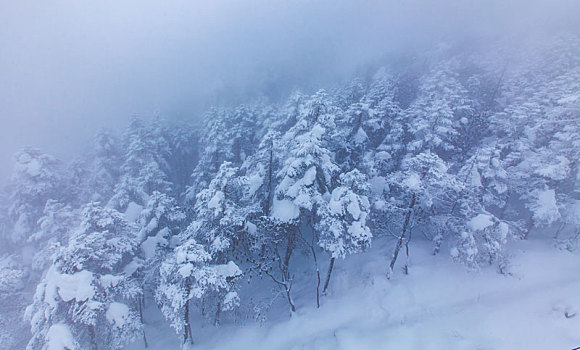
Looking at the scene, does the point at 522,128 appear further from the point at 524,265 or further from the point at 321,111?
the point at 321,111

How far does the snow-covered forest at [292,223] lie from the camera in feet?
44.7

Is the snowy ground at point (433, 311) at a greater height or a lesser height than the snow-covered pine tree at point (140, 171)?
lesser

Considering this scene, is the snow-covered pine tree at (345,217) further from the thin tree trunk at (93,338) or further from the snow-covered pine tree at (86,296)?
the thin tree trunk at (93,338)

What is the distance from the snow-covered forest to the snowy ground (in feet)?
0.78

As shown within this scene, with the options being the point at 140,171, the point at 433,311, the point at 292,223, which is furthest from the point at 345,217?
the point at 140,171

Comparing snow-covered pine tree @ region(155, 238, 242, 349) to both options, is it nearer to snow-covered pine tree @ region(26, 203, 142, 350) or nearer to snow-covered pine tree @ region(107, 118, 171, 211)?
snow-covered pine tree @ region(26, 203, 142, 350)

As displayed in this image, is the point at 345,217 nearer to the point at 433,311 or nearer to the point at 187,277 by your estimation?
the point at 433,311

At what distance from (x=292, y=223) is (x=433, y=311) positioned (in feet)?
30.7

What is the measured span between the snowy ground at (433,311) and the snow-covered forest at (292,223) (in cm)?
24

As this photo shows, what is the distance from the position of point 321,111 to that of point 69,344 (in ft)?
56.5

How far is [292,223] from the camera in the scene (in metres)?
A: 14.8

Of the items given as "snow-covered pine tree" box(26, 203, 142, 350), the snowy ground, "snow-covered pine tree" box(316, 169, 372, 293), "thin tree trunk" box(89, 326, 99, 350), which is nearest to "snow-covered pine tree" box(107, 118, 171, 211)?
"snow-covered pine tree" box(26, 203, 142, 350)

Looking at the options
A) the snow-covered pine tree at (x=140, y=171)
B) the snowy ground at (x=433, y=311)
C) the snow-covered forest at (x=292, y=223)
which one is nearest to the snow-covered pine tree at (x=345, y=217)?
the snow-covered forest at (x=292, y=223)

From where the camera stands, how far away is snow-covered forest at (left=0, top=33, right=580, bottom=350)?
13.6 m
